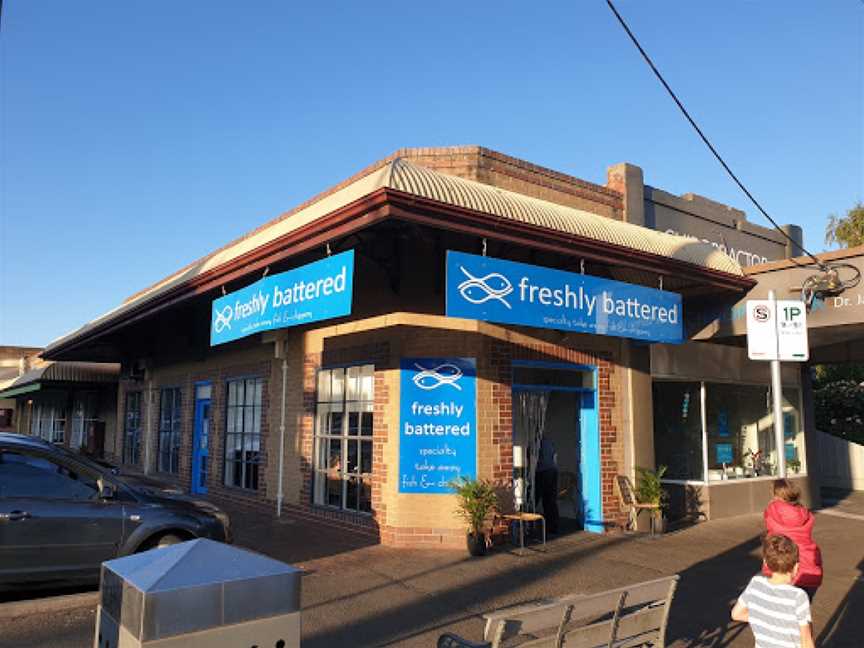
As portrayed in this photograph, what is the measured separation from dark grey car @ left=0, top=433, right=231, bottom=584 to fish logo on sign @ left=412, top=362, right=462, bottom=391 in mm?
3393

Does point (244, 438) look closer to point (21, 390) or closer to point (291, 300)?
point (291, 300)

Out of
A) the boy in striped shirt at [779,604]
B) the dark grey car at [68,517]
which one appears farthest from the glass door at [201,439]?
the boy in striped shirt at [779,604]

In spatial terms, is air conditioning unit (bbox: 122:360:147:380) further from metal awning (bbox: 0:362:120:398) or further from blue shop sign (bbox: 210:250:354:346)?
blue shop sign (bbox: 210:250:354:346)

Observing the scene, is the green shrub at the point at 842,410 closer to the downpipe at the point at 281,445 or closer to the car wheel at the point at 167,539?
the downpipe at the point at 281,445

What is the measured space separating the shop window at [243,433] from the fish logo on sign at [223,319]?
141 inches

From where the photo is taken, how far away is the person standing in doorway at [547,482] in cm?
1045

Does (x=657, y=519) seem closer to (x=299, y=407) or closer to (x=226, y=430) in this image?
(x=299, y=407)

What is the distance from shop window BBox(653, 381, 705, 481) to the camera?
41.3 ft

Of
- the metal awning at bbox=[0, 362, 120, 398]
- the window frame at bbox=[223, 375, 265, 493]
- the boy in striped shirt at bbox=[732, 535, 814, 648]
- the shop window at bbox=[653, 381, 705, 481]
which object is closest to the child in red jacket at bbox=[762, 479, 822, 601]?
the boy in striped shirt at bbox=[732, 535, 814, 648]

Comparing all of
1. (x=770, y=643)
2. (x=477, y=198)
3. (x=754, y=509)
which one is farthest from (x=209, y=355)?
(x=770, y=643)

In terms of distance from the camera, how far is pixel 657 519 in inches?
422

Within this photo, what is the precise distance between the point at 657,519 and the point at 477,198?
578cm

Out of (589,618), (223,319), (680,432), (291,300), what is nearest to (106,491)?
(291,300)

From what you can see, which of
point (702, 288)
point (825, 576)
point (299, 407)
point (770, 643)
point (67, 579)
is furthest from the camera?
point (299, 407)
